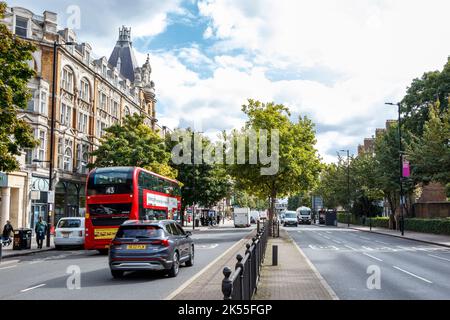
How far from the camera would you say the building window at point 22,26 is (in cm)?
3959

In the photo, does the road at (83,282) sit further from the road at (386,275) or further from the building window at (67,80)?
the building window at (67,80)

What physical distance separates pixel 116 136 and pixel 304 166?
58.5 ft

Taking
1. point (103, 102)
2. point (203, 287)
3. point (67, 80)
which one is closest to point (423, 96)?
point (103, 102)

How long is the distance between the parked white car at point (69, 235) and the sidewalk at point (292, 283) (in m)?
12.3

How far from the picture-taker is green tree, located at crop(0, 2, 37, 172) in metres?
19.2

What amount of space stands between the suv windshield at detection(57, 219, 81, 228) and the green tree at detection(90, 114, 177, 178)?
554 inches

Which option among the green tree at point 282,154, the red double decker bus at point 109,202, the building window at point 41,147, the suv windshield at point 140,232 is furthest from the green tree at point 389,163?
the suv windshield at point 140,232

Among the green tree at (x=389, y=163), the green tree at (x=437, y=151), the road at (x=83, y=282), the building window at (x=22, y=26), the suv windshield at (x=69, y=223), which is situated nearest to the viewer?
the road at (x=83, y=282)

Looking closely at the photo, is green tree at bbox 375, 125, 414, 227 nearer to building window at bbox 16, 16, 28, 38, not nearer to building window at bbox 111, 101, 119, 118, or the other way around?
building window at bbox 111, 101, 119, 118

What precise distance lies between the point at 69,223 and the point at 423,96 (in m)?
38.1

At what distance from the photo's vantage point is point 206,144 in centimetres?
6075

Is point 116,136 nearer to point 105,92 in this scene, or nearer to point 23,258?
point 105,92

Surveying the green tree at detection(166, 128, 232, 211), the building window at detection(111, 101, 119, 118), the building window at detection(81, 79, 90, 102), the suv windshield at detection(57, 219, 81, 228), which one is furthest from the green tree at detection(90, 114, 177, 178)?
the suv windshield at detection(57, 219, 81, 228)

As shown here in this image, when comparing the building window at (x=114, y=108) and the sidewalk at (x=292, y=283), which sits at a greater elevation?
the building window at (x=114, y=108)
